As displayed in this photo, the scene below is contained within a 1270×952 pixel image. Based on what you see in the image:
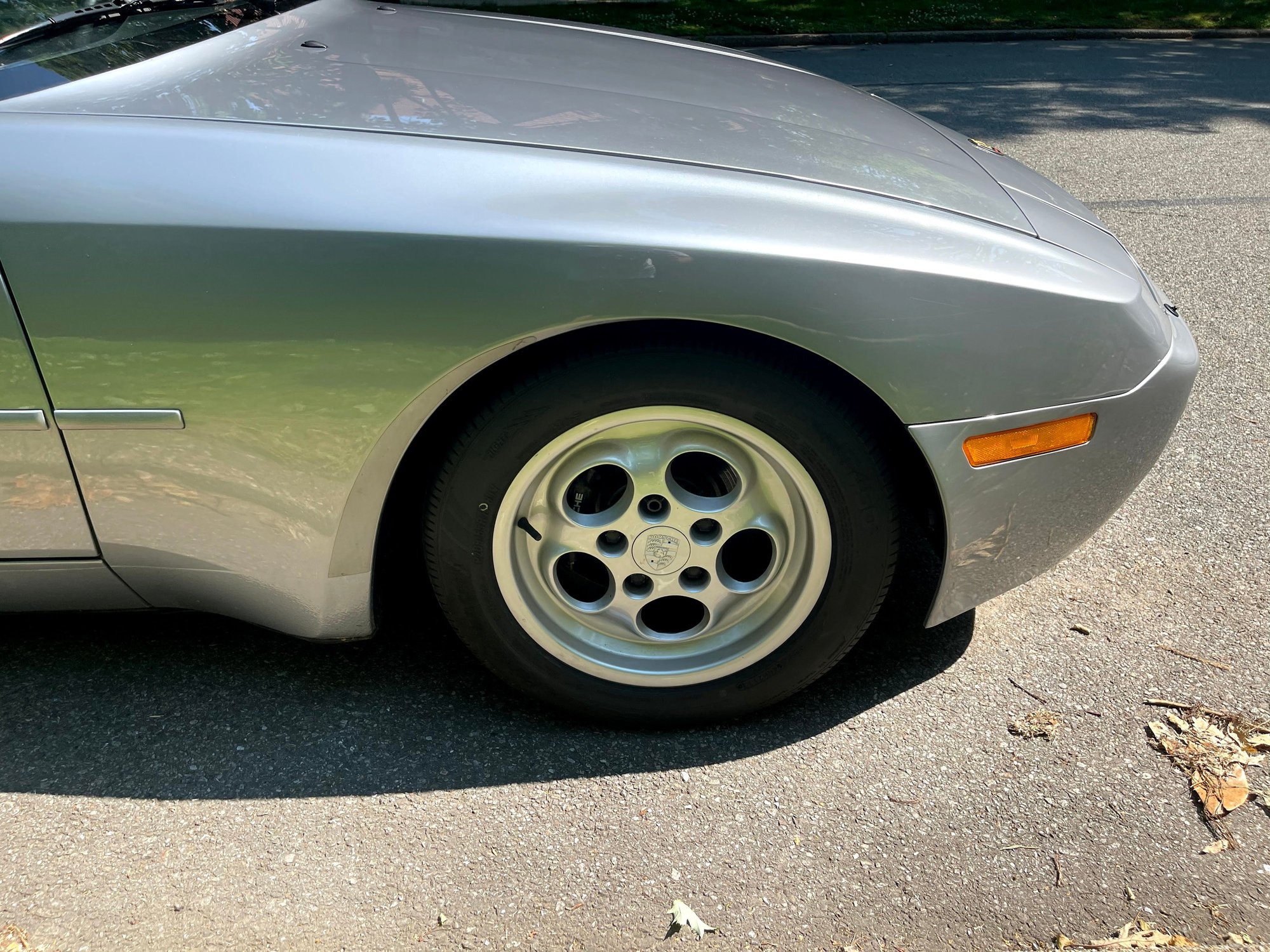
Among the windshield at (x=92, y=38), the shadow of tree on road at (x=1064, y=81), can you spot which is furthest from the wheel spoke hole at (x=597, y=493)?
the shadow of tree on road at (x=1064, y=81)

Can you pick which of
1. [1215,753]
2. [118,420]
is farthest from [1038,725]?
[118,420]

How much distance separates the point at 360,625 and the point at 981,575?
3.86ft

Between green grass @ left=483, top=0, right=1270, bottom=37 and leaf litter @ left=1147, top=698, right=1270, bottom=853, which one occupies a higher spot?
green grass @ left=483, top=0, right=1270, bottom=37

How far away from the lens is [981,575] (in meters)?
2.01

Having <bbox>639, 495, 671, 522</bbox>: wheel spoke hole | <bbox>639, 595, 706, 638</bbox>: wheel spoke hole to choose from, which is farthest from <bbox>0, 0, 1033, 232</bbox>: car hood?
<bbox>639, 595, 706, 638</bbox>: wheel spoke hole

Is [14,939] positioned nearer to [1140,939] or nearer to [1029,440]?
[1140,939]

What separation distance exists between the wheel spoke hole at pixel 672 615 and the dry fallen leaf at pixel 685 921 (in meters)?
0.56

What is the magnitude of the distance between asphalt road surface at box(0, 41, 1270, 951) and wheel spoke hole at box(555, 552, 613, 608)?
0.27 meters

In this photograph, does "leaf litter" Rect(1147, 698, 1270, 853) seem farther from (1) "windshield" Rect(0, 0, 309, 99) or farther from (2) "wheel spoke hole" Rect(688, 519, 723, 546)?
(1) "windshield" Rect(0, 0, 309, 99)

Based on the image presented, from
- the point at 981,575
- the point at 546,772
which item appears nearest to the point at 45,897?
the point at 546,772

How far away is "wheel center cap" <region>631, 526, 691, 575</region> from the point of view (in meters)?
1.97

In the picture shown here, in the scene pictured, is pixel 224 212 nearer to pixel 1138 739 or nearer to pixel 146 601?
pixel 146 601

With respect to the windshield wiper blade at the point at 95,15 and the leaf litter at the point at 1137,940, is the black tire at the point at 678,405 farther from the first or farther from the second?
the windshield wiper blade at the point at 95,15

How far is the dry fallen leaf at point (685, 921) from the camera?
66.3 inches
